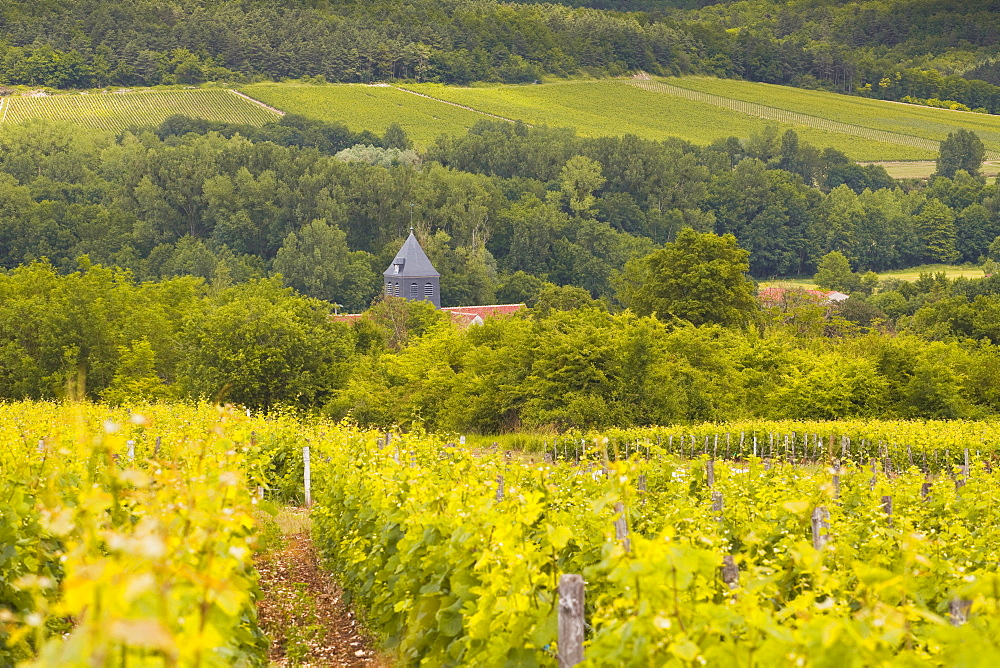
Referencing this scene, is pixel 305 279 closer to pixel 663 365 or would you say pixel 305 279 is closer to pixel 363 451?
pixel 663 365

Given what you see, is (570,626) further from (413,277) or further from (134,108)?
(134,108)

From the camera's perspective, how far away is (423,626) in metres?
7.01

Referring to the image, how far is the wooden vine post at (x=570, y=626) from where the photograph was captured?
459 centimetres

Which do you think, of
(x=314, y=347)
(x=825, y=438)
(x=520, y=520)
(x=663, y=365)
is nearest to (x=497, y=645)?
(x=520, y=520)

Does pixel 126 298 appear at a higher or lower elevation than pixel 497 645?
lower

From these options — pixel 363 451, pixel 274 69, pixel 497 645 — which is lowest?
pixel 363 451

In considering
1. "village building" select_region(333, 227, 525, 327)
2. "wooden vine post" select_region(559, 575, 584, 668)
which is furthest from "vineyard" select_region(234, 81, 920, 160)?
"wooden vine post" select_region(559, 575, 584, 668)

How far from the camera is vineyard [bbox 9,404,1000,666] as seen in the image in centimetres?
339

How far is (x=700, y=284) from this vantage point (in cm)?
4591

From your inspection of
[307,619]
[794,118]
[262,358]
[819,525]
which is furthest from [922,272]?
[819,525]

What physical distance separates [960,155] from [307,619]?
149 m

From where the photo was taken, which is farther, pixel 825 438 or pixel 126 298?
pixel 126 298

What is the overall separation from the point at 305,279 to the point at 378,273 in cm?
747

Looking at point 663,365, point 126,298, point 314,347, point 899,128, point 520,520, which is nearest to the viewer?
point 520,520
